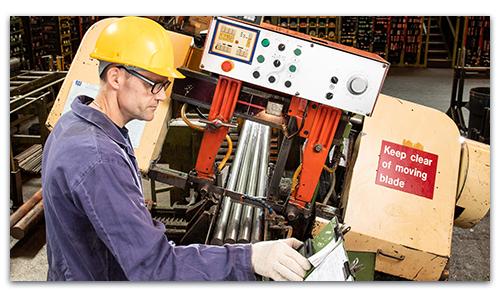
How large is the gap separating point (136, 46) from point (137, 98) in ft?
0.68

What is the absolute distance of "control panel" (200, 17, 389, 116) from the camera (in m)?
2.20

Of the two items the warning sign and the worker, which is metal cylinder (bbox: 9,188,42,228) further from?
the warning sign

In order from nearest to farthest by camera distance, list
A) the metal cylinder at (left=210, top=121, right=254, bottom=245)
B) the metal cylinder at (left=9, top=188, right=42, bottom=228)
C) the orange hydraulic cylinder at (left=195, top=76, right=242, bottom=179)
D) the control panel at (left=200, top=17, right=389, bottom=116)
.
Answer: the control panel at (left=200, top=17, right=389, bottom=116), the orange hydraulic cylinder at (left=195, top=76, right=242, bottom=179), the metal cylinder at (left=210, top=121, right=254, bottom=245), the metal cylinder at (left=9, top=188, right=42, bottom=228)

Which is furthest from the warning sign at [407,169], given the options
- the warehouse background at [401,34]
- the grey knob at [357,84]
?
the warehouse background at [401,34]

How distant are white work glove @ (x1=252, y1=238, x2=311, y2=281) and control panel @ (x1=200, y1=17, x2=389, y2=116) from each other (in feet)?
3.98

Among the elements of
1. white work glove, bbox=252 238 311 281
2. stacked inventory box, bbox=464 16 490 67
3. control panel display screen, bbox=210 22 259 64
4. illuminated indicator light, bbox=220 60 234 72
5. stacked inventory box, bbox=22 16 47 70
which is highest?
stacked inventory box, bbox=464 16 490 67

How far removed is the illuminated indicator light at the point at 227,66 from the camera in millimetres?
2312

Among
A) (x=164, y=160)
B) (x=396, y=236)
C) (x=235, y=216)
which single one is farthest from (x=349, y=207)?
(x=164, y=160)

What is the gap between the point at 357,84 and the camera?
2.21 metres

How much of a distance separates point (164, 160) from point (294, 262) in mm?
2608

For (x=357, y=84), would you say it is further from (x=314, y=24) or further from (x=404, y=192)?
(x=314, y=24)

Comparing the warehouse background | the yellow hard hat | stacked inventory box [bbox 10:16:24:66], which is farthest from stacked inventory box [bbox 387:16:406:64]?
the yellow hard hat

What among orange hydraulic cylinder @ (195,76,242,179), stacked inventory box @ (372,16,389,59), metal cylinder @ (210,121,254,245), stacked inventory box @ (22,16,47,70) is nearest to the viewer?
orange hydraulic cylinder @ (195,76,242,179)

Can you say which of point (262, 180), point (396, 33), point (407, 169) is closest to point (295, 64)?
point (407, 169)
